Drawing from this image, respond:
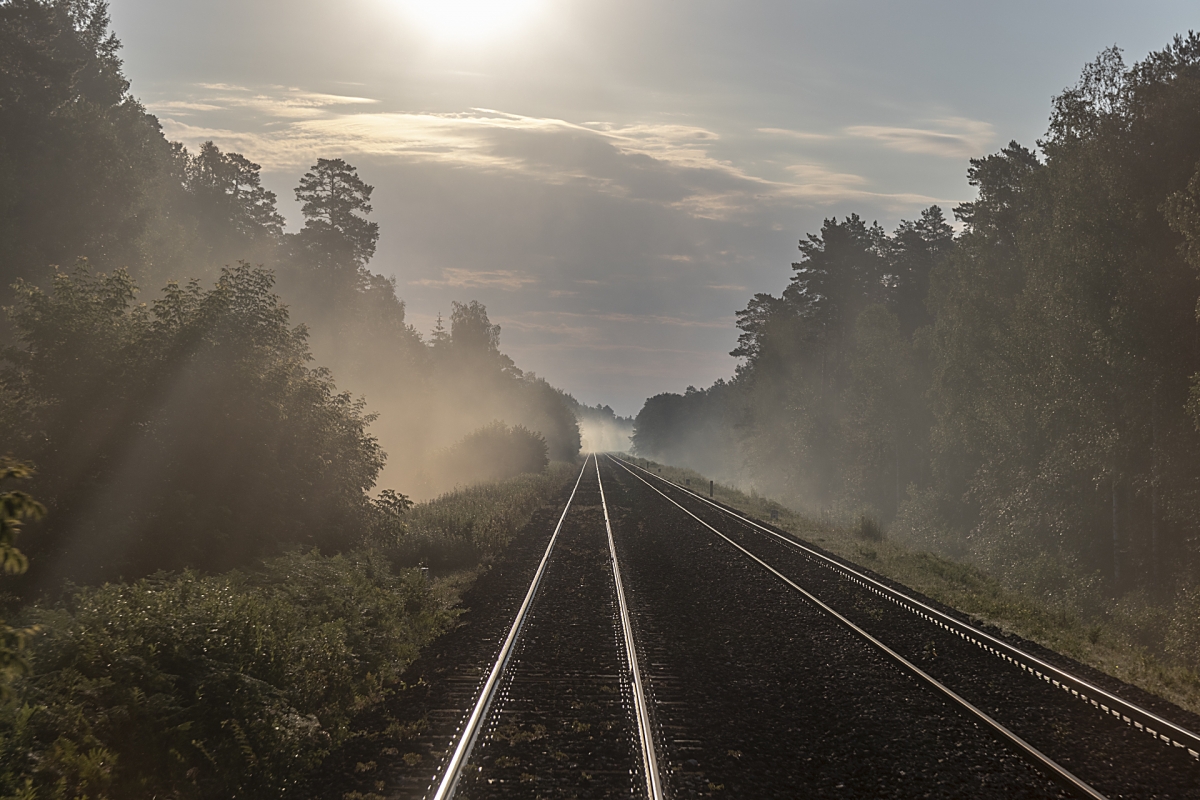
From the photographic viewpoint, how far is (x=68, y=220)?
24891 millimetres

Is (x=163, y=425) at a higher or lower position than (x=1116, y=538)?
higher

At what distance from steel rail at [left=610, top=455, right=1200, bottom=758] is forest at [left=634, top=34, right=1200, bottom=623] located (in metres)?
7.42

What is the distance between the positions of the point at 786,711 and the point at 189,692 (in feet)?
20.0

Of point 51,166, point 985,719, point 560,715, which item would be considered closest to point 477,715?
point 560,715

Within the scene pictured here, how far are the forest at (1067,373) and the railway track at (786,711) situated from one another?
9.89 m

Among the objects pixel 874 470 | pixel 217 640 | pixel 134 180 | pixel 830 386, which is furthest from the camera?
pixel 830 386

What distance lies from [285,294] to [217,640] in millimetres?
47491

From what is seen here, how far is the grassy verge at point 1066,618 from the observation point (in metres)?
9.66

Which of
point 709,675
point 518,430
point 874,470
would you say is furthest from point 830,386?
point 709,675

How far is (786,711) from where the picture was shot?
26.1 ft

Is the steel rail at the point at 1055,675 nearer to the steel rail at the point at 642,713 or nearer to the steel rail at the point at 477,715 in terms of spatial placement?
the steel rail at the point at 642,713

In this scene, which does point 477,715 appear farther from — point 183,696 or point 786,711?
point 786,711

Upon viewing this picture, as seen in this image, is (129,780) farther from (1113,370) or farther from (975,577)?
(1113,370)

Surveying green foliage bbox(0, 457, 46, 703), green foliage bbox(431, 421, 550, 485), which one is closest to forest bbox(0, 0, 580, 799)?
green foliage bbox(0, 457, 46, 703)
